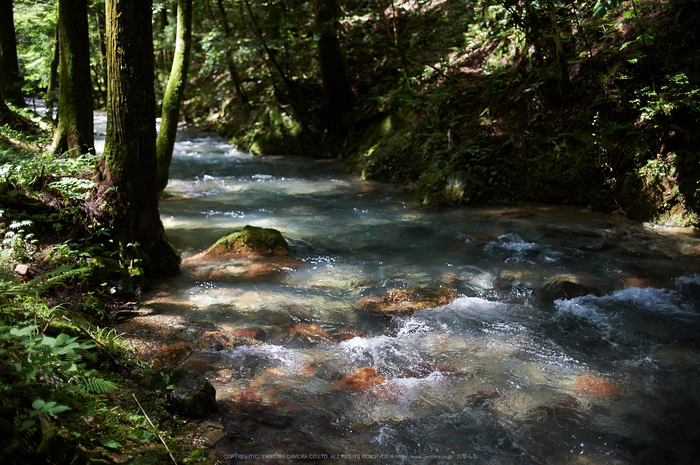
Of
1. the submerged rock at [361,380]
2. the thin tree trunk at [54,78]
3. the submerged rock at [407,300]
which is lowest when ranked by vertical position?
the submerged rock at [361,380]

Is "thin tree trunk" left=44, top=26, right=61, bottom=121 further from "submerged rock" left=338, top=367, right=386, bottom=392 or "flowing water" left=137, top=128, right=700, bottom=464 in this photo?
"submerged rock" left=338, top=367, right=386, bottom=392

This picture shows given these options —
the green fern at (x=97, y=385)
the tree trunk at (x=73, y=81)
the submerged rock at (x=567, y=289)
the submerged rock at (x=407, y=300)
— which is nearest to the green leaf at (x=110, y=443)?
the green fern at (x=97, y=385)

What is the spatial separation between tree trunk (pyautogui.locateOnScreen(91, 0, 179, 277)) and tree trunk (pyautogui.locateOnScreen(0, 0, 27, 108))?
6305mm

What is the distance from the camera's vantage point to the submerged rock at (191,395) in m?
3.41

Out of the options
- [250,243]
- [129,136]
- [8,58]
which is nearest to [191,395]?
[129,136]

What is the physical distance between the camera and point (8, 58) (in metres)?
10.5

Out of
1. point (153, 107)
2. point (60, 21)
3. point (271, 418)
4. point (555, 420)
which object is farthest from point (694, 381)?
point (60, 21)

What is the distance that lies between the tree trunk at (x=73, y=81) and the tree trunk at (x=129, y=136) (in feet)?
5.68

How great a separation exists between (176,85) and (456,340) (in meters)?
6.62

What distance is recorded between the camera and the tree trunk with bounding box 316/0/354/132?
14500 millimetres

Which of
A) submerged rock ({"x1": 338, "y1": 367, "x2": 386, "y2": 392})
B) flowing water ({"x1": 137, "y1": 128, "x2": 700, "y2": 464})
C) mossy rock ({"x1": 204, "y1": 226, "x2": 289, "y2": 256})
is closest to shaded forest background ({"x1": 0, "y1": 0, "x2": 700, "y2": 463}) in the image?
flowing water ({"x1": 137, "y1": 128, "x2": 700, "y2": 464})

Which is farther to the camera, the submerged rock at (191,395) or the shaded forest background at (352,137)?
the submerged rock at (191,395)

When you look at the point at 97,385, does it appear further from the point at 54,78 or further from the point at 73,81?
the point at 54,78

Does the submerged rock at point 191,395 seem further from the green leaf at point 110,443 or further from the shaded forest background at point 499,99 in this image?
the shaded forest background at point 499,99
